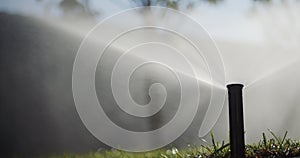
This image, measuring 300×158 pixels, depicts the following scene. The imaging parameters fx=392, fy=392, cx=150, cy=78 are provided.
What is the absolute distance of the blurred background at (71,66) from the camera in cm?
366

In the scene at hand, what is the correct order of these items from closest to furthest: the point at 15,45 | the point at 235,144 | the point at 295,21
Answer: the point at 235,144
the point at 15,45
the point at 295,21

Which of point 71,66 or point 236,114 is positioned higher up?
point 71,66

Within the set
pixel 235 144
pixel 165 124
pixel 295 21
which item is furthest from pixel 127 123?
pixel 295 21

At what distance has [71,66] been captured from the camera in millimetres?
4223

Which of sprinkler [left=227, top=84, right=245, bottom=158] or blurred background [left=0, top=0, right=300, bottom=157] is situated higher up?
blurred background [left=0, top=0, right=300, bottom=157]

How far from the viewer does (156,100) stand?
4215 millimetres

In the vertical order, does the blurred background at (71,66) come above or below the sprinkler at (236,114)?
above

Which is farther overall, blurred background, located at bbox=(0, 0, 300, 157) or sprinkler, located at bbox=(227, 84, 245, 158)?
blurred background, located at bbox=(0, 0, 300, 157)

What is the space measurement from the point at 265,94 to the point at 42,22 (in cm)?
268

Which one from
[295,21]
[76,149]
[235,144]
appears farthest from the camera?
[295,21]

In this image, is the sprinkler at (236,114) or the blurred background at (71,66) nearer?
the sprinkler at (236,114)

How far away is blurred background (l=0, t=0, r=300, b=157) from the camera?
366cm

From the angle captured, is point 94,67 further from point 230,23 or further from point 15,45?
point 230,23

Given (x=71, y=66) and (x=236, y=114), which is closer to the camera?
(x=236, y=114)
